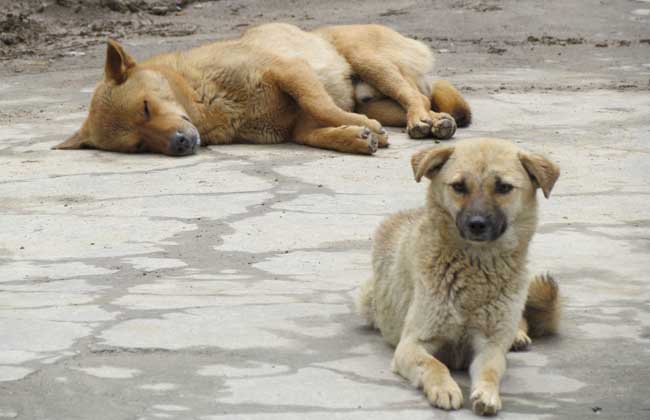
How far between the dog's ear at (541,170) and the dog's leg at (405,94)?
4.22m

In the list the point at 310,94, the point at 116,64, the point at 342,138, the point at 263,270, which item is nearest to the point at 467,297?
the point at 263,270

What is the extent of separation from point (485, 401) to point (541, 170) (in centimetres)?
92

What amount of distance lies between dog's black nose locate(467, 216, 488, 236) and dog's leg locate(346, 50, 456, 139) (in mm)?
4419

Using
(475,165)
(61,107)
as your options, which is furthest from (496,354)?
(61,107)

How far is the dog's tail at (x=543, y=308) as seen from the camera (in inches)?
186

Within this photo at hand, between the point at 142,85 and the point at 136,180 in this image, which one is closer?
the point at 136,180

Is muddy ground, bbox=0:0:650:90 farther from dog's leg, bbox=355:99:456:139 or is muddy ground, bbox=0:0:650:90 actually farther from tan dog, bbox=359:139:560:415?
tan dog, bbox=359:139:560:415

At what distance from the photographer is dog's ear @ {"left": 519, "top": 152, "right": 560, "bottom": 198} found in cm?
439

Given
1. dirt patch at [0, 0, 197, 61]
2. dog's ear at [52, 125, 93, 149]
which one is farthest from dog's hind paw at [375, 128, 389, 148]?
dirt patch at [0, 0, 197, 61]

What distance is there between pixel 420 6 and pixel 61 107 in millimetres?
5463

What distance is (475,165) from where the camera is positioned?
172 inches

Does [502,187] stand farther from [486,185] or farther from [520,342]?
[520,342]

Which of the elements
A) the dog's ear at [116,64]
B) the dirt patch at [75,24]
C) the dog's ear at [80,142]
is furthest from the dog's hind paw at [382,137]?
the dirt patch at [75,24]

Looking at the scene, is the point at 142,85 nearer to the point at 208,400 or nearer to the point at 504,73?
the point at 504,73
